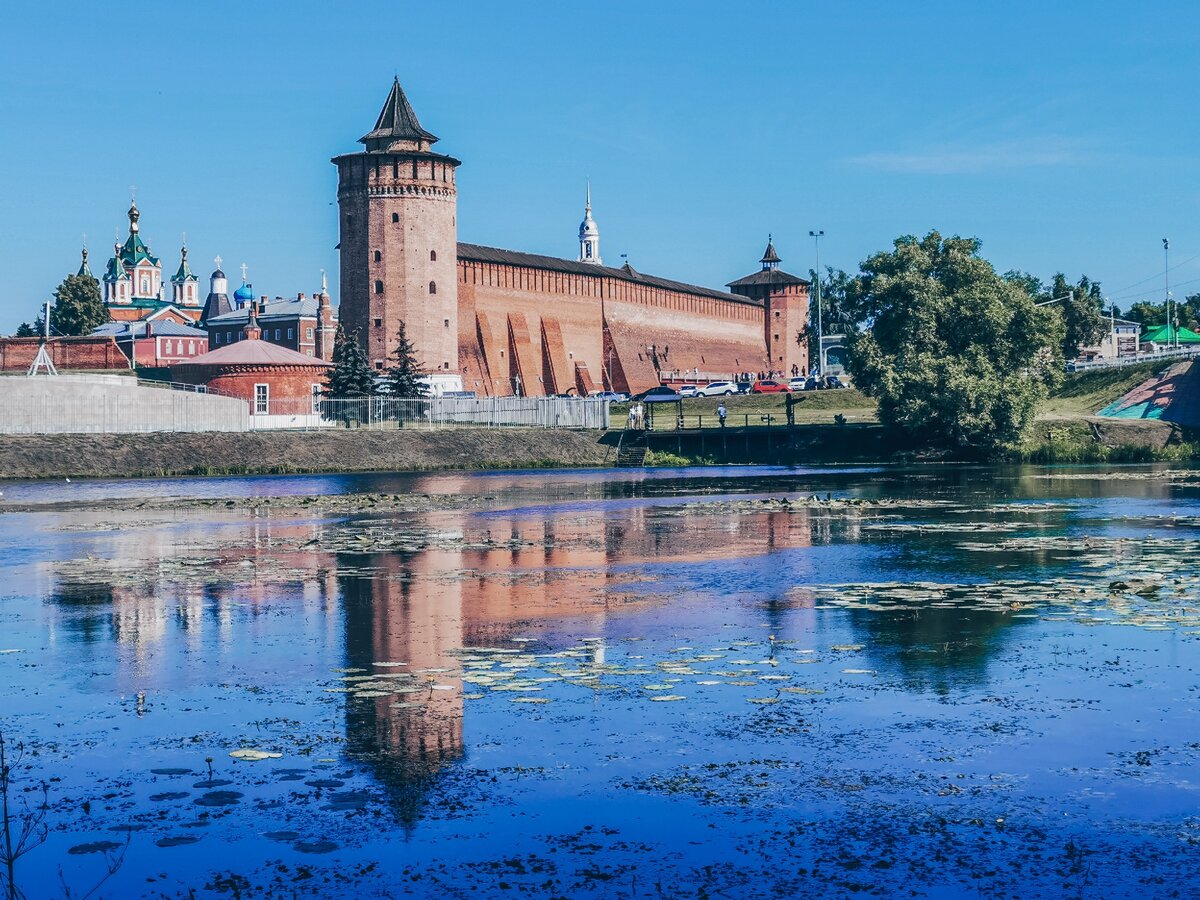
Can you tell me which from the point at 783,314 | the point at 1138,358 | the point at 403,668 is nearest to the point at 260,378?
the point at 1138,358

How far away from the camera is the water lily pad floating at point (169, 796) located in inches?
295

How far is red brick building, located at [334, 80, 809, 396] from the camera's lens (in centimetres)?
6631

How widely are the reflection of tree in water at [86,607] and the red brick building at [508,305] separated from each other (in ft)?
163

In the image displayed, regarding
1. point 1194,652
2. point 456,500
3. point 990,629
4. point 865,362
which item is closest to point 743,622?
point 990,629

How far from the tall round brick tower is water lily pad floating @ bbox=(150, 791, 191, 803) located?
58.9 m

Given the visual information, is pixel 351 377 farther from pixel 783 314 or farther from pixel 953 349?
pixel 783 314

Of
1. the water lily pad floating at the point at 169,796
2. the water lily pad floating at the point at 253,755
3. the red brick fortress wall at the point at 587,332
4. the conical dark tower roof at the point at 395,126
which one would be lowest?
the water lily pad floating at the point at 169,796

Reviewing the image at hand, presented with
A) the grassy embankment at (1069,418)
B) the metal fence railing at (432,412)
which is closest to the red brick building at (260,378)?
the metal fence railing at (432,412)

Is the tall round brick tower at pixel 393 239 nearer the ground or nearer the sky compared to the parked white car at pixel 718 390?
nearer the sky

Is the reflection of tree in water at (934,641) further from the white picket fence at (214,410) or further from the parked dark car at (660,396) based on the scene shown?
the parked dark car at (660,396)

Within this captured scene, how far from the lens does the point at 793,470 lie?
43.7 meters

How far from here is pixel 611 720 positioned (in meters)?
8.98

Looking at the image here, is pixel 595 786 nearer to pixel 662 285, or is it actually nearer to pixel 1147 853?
pixel 1147 853

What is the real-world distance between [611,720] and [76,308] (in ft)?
295
